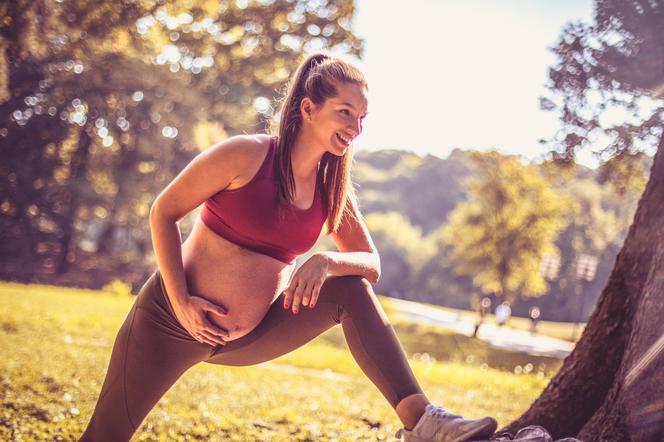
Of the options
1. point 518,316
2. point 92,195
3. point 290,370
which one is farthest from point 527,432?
point 518,316

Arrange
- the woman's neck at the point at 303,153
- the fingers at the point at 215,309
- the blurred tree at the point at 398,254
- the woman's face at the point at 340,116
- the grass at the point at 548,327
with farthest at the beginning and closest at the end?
the blurred tree at the point at 398,254 < the grass at the point at 548,327 < the woman's neck at the point at 303,153 < the woman's face at the point at 340,116 < the fingers at the point at 215,309

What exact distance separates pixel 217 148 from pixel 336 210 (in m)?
0.67

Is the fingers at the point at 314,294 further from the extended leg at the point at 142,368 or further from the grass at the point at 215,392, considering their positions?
the grass at the point at 215,392

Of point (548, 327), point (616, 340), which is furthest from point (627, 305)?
point (548, 327)

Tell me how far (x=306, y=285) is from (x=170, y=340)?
659 millimetres

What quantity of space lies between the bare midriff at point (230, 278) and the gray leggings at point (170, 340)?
0.33ft

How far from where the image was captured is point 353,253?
260cm

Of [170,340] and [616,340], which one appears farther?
[616,340]

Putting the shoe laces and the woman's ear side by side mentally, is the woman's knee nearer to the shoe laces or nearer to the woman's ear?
the shoe laces

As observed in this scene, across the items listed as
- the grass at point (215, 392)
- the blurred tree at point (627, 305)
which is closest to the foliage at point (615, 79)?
the blurred tree at point (627, 305)

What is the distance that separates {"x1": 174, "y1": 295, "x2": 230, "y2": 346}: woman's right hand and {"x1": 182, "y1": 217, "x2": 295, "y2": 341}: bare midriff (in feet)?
0.24

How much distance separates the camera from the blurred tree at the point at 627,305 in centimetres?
279

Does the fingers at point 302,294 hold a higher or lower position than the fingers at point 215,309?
higher

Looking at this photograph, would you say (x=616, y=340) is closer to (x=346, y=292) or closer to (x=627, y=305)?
(x=627, y=305)
